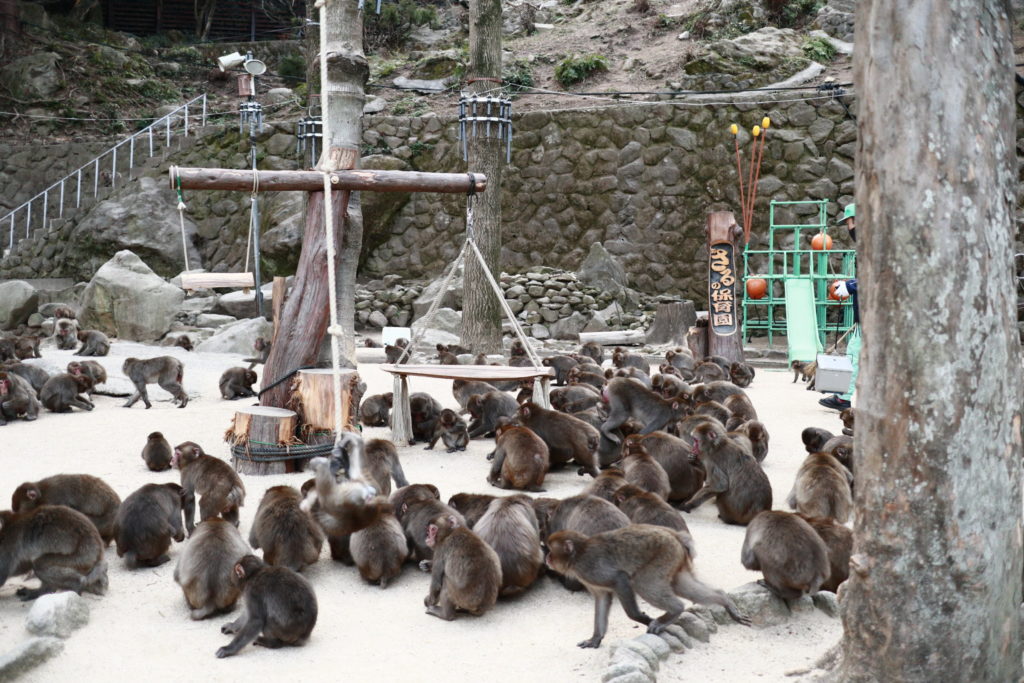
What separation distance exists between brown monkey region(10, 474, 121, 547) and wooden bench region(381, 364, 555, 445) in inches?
104

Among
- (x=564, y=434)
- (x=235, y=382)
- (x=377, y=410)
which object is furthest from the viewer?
(x=235, y=382)

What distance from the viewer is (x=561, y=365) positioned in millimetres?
10750

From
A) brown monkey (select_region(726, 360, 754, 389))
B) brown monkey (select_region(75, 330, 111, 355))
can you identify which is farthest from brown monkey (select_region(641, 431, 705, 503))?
brown monkey (select_region(75, 330, 111, 355))

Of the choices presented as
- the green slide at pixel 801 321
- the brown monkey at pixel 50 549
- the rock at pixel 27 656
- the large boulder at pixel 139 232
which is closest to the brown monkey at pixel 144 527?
the brown monkey at pixel 50 549

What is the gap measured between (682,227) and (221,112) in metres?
10.9

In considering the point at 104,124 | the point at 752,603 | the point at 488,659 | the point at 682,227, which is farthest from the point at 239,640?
the point at 104,124

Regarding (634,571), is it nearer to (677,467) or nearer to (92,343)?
(677,467)

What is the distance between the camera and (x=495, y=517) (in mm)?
4773

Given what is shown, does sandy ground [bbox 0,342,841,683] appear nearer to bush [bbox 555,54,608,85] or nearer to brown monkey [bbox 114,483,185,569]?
brown monkey [bbox 114,483,185,569]

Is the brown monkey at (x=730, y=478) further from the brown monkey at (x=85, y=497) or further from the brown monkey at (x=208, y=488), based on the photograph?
the brown monkey at (x=85, y=497)

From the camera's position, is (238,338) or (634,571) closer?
(634,571)

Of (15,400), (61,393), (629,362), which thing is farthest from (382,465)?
(629,362)

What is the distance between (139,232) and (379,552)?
16.3 meters

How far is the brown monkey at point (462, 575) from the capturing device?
439 centimetres
